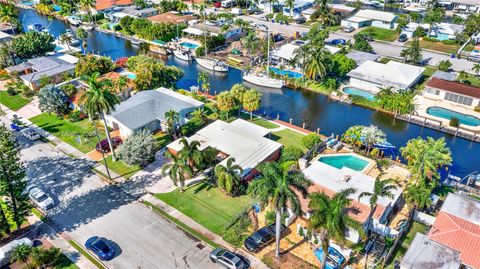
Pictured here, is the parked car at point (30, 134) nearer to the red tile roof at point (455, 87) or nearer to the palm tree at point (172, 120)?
the palm tree at point (172, 120)

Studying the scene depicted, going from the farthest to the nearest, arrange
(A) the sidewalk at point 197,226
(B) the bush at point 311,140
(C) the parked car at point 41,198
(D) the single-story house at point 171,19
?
(D) the single-story house at point 171,19, (B) the bush at point 311,140, (C) the parked car at point 41,198, (A) the sidewalk at point 197,226

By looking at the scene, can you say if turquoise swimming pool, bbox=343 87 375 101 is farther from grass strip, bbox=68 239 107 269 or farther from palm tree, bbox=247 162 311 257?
grass strip, bbox=68 239 107 269

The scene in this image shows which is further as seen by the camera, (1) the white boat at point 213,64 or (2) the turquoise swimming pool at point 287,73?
(1) the white boat at point 213,64

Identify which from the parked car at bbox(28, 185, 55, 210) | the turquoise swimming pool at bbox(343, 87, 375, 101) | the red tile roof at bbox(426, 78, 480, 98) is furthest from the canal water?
the parked car at bbox(28, 185, 55, 210)

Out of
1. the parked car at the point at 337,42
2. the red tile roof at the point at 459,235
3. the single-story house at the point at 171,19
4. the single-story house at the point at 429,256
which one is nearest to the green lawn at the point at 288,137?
the red tile roof at the point at 459,235

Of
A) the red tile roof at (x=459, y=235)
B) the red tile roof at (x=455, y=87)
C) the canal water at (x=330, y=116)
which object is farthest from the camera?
the red tile roof at (x=455, y=87)

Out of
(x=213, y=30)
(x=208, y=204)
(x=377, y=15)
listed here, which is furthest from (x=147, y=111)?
(x=377, y=15)
